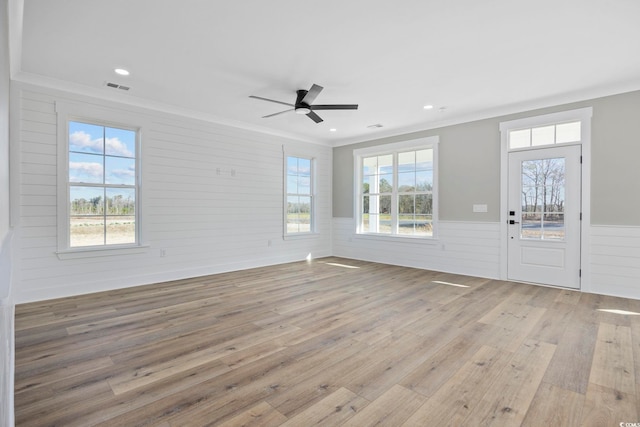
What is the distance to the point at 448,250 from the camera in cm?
598

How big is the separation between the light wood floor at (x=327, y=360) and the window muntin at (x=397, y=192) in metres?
2.34

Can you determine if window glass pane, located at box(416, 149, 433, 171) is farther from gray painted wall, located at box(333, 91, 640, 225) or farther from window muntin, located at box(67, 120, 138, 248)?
window muntin, located at box(67, 120, 138, 248)

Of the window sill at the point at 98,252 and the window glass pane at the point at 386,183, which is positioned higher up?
the window glass pane at the point at 386,183

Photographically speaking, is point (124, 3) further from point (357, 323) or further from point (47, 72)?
point (357, 323)

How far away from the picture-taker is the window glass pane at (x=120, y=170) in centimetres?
473

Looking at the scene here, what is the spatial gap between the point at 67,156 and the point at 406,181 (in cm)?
563

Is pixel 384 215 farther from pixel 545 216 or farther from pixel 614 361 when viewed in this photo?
pixel 614 361

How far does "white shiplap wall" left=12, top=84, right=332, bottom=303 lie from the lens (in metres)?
4.06

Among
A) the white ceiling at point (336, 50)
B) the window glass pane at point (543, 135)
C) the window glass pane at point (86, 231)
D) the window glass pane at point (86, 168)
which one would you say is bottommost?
the window glass pane at point (86, 231)

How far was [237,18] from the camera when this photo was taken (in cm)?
283

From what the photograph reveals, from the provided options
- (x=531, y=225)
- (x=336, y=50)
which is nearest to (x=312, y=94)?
(x=336, y=50)

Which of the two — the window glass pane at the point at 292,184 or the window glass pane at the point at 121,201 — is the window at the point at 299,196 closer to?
the window glass pane at the point at 292,184

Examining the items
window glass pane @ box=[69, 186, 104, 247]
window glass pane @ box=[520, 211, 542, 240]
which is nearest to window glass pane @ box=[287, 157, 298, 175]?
window glass pane @ box=[69, 186, 104, 247]

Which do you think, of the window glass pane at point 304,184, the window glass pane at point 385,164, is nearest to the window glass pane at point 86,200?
the window glass pane at point 304,184
